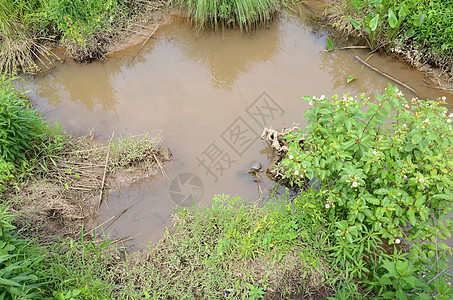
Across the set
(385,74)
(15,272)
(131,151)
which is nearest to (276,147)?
(131,151)

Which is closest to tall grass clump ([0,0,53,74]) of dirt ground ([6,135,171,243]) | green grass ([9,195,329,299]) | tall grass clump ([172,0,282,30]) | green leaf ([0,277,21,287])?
dirt ground ([6,135,171,243])

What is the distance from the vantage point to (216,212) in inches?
113

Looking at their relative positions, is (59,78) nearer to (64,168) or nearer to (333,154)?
(64,168)

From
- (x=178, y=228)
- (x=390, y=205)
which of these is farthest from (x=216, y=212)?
(x=390, y=205)

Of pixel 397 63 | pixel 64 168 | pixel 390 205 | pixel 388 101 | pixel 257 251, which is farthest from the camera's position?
pixel 397 63

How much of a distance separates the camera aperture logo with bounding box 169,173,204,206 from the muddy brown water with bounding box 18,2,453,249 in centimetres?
1

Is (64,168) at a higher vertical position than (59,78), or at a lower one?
lower

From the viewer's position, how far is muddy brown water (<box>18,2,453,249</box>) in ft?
10.5

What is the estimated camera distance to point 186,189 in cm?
320

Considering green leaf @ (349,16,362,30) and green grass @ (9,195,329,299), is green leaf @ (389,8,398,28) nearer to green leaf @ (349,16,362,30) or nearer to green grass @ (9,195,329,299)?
green leaf @ (349,16,362,30)

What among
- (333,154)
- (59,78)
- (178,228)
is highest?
(333,154)

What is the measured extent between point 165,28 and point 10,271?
3.70 m

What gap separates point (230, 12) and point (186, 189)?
8.57 ft

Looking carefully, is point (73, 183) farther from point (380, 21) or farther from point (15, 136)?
point (380, 21)
